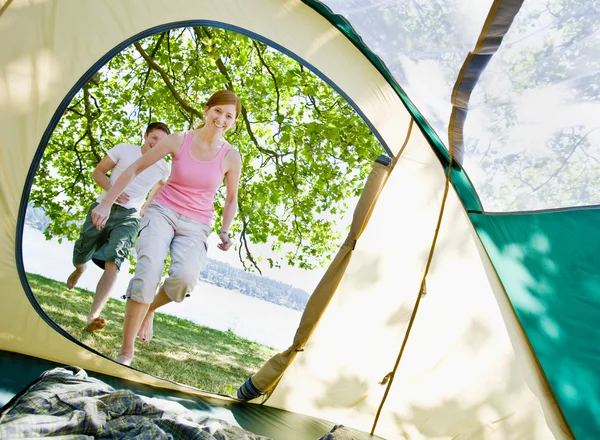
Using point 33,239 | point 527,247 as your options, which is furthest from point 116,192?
point 33,239

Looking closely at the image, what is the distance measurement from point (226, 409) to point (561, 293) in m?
1.43

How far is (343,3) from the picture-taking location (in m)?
2.43

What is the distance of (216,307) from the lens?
9000 mm

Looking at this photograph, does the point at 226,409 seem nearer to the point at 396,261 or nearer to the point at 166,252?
the point at 166,252

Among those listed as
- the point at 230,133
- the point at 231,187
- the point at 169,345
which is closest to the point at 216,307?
the point at 169,345

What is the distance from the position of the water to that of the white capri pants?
5257mm

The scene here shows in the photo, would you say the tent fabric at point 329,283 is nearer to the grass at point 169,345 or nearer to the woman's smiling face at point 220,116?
the woman's smiling face at point 220,116

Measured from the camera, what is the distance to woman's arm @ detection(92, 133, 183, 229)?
8.41ft

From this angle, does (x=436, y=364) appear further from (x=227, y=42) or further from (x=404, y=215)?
(x=227, y=42)

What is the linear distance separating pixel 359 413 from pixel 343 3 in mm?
1787

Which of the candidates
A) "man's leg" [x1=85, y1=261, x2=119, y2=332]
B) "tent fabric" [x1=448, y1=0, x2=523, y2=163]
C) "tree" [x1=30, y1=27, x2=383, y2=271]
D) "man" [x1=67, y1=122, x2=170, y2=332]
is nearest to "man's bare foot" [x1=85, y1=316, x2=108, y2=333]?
"man's leg" [x1=85, y1=261, x2=119, y2=332]

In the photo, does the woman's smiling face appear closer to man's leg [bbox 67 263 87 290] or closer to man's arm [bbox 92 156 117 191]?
man's arm [bbox 92 156 117 191]

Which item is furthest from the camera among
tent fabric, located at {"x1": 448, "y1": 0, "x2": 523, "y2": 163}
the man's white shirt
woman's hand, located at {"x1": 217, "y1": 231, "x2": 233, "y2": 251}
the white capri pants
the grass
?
the grass

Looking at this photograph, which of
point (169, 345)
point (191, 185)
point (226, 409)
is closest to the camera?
point (226, 409)
